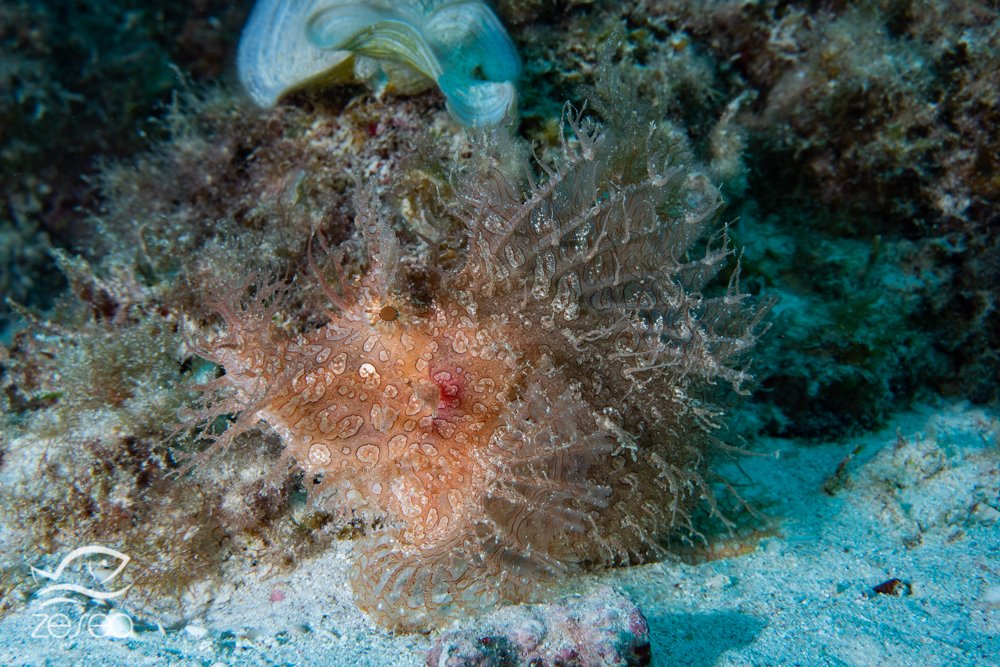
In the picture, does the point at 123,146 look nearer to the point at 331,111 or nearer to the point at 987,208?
the point at 331,111

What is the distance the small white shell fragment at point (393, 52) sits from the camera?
150 inches

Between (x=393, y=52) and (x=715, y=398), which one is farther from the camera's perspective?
(x=393, y=52)

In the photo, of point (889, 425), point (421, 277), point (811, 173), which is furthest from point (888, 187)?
point (421, 277)

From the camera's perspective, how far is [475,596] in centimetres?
302

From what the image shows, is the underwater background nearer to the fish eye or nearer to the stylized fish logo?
the stylized fish logo

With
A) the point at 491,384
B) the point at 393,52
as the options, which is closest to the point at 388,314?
the point at 491,384

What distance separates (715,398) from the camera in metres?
3.53

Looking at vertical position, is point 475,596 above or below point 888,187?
below

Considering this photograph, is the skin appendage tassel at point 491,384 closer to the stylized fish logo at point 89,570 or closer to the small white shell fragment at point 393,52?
the small white shell fragment at point 393,52

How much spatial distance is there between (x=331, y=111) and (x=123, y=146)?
505cm

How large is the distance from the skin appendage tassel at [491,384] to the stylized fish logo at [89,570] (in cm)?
139

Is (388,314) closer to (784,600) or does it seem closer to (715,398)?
(715,398)

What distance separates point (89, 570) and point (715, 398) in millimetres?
3989

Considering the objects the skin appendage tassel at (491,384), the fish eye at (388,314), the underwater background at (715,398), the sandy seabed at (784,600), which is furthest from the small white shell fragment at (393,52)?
the sandy seabed at (784,600)
